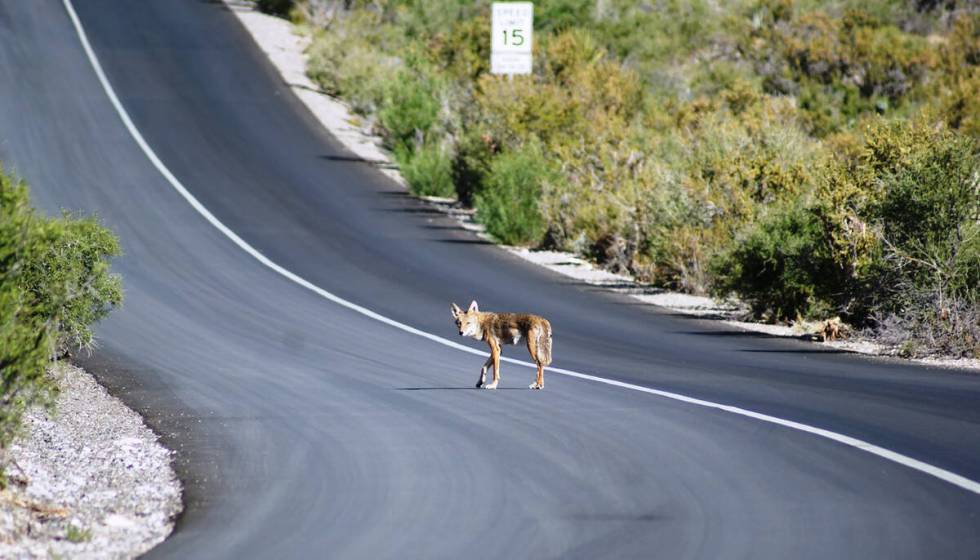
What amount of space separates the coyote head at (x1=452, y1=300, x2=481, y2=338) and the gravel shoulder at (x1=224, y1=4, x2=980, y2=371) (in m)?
5.74

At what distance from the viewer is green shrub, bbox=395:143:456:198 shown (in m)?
35.0

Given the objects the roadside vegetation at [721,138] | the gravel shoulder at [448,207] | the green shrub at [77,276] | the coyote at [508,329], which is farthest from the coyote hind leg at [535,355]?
the roadside vegetation at [721,138]

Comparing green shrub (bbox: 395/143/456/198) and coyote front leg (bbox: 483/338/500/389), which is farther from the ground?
green shrub (bbox: 395/143/456/198)

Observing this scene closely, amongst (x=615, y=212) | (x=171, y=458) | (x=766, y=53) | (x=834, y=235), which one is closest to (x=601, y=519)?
(x=171, y=458)

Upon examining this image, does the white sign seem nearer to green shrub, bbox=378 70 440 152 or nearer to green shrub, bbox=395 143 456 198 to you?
green shrub, bbox=395 143 456 198

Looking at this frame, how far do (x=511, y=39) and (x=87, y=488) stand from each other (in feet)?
84.7

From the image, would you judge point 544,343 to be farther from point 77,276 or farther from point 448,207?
point 448,207

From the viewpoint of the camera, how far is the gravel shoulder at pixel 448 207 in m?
19.0

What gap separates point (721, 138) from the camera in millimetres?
26484

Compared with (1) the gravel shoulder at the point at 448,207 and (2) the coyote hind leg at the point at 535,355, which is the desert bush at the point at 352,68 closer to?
(1) the gravel shoulder at the point at 448,207

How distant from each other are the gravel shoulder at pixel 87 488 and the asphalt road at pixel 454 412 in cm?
24

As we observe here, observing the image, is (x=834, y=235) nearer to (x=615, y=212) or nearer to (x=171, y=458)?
(x=615, y=212)

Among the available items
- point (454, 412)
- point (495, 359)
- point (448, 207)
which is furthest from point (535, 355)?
point (448, 207)

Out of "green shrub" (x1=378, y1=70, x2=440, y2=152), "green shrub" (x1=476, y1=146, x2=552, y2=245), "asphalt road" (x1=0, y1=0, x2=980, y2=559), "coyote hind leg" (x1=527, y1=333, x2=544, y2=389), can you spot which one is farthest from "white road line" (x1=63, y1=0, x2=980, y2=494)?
"green shrub" (x1=378, y1=70, x2=440, y2=152)
